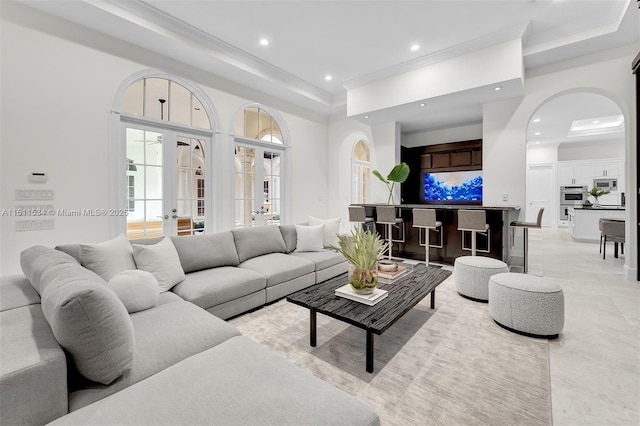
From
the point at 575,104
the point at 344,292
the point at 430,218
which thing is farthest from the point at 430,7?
→ the point at 575,104

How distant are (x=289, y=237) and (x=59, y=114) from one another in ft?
9.92

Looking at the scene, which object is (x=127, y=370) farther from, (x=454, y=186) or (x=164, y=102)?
(x=454, y=186)

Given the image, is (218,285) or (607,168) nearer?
(218,285)

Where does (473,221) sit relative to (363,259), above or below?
above

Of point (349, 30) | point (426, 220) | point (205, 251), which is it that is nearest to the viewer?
point (205, 251)

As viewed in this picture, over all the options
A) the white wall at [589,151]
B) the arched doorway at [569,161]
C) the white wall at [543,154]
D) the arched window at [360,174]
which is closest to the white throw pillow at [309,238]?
the arched window at [360,174]

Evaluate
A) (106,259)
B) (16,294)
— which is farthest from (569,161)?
(16,294)

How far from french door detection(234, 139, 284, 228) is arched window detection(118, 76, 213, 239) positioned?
0.65m

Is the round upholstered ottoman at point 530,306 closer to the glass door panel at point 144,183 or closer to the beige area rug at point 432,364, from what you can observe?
the beige area rug at point 432,364

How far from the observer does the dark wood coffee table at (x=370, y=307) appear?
6.14ft

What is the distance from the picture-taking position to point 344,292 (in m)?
2.28

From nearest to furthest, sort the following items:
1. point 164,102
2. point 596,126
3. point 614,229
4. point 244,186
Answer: point 164,102 < point 614,229 < point 244,186 < point 596,126

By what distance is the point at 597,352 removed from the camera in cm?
214

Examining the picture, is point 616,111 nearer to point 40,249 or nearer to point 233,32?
point 233,32
